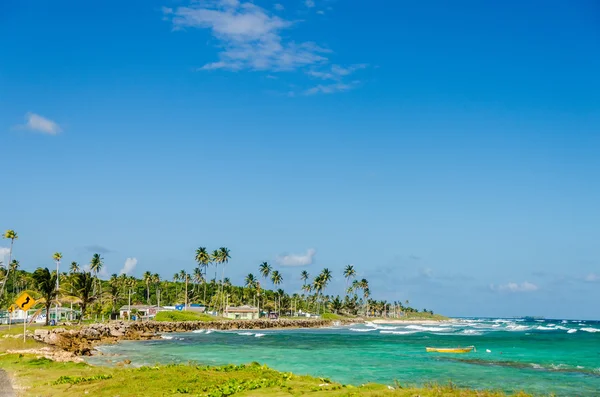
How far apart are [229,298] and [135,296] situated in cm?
2893

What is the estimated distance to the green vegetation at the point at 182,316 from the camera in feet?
379

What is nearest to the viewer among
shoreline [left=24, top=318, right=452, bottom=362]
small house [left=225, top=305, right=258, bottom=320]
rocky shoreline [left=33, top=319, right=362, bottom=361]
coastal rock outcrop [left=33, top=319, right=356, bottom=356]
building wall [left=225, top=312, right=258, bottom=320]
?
shoreline [left=24, top=318, right=452, bottom=362]

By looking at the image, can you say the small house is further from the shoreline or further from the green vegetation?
the green vegetation

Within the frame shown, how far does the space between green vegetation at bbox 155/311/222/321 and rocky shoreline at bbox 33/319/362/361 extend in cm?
363

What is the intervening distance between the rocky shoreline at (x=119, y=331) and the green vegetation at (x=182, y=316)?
363 cm

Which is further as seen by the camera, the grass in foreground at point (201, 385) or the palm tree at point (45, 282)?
the palm tree at point (45, 282)

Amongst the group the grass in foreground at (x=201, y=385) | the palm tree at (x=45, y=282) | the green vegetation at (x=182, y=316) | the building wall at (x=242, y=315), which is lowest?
the building wall at (x=242, y=315)

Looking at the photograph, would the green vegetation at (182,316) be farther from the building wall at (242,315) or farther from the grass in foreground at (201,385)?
the grass in foreground at (201,385)

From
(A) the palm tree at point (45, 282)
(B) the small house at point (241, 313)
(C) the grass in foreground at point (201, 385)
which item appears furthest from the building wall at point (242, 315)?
(C) the grass in foreground at point (201, 385)

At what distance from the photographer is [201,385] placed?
71.2 feet

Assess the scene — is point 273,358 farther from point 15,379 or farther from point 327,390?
point 327,390

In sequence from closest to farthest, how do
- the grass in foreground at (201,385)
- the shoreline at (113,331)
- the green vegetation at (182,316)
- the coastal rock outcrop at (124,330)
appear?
the grass in foreground at (201,385), the shoreline at (113,331), the coastal rock outcrop at (124,330), the green vegetation at (182,316)

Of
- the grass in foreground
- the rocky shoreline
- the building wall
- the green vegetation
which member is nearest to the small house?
the building wall

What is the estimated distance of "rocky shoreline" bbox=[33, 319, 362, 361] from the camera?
5294 centimetres
